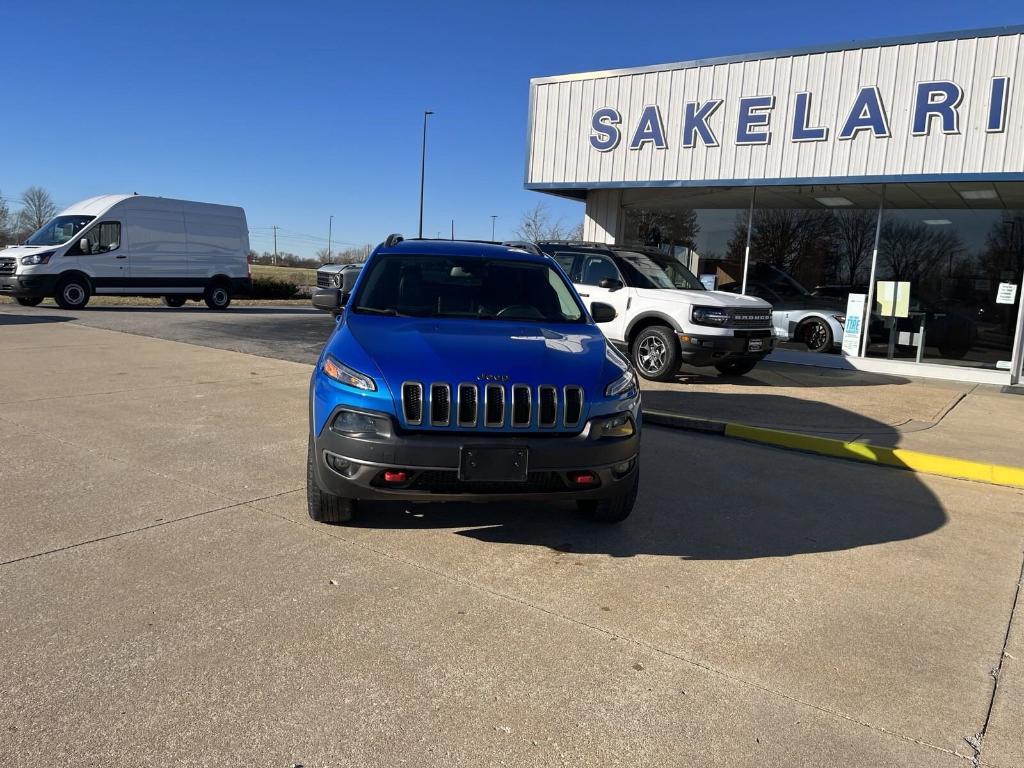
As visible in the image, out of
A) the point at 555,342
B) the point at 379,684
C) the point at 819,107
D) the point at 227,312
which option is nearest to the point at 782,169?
the point at 819,107

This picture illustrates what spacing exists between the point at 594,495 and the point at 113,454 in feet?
12.5

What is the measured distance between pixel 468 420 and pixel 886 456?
4.48 meters

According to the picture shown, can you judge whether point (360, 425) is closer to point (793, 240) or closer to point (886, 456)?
point (886, 456)

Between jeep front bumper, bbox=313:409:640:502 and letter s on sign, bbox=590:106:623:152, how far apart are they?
37.6ft

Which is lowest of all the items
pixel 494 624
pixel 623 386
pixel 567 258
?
pixel 494 624

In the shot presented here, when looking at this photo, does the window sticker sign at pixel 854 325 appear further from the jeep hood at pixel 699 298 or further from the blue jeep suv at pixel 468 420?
the blue jeep suv at pixel 468 420

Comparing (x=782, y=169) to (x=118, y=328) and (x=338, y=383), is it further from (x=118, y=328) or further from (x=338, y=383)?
(x=118, y=328)

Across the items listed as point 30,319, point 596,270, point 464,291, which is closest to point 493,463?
point 464,291

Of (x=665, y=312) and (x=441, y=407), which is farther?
(x=665, y=312)

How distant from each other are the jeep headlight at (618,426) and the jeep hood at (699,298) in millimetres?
6062

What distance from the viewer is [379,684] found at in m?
2.81

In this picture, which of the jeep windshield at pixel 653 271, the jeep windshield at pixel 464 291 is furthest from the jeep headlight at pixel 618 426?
the jeep windshield at pixel 653 271

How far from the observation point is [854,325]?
13.3m

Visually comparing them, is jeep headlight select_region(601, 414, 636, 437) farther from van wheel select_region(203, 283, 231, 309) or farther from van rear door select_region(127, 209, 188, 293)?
van wheel select_region(203, 283, 231, 309)
